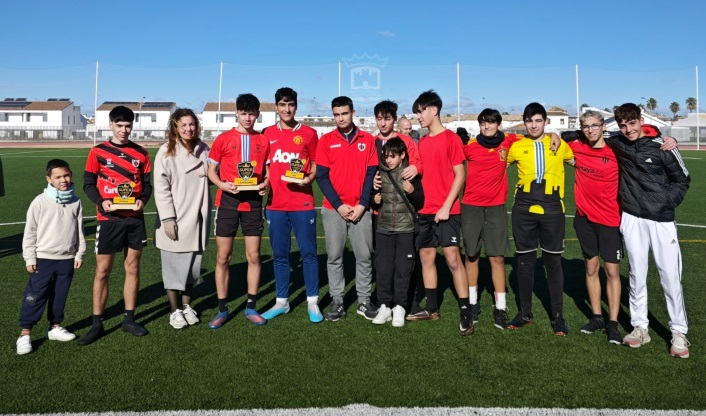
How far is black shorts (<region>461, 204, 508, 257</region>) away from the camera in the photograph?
459 centimetres

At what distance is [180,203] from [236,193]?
0.46m

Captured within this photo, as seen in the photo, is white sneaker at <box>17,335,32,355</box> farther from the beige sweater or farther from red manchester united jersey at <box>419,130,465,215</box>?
red manchester united jersey at <box>419,130,465,215</box>

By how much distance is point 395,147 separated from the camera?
458cm

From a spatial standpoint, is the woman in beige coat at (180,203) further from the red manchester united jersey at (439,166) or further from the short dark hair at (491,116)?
the short dark hair at (491,116)

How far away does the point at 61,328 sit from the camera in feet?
13.8

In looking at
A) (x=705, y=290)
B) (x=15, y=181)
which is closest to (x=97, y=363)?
(x=705, y=290)

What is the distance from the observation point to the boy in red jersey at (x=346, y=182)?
15.4 feet

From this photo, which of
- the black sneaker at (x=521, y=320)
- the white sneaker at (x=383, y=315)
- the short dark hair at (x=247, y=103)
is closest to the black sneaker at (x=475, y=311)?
the black sneaker at (x=521, y=320)

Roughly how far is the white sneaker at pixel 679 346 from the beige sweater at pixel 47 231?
14.7 feet

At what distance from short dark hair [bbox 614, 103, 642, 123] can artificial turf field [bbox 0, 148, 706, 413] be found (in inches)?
68.1

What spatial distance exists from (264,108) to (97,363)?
7426cm

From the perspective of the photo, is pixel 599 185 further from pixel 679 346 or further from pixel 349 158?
pixel 349 158

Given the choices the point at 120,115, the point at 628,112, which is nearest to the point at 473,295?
the point at 628,112

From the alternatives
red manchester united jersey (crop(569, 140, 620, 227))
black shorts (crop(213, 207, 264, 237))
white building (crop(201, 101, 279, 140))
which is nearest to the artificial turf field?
black shorts (crop(213, 207, 264, 237))
